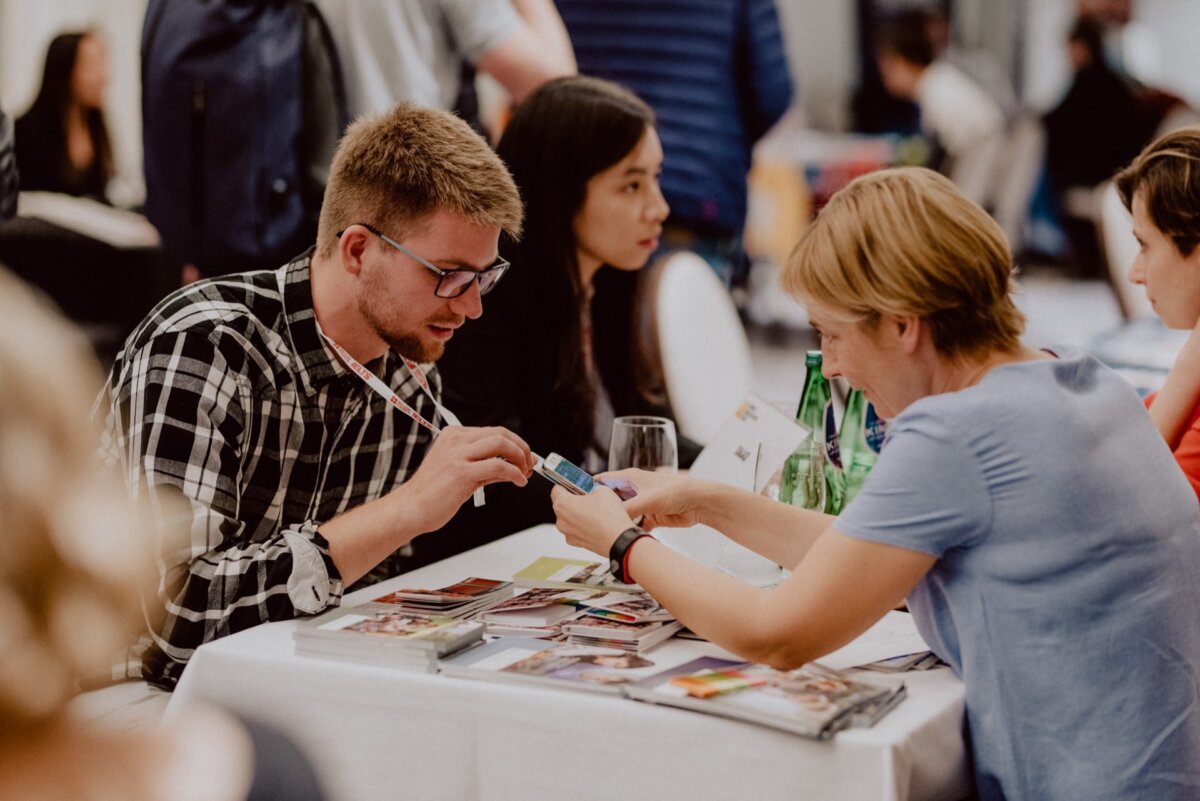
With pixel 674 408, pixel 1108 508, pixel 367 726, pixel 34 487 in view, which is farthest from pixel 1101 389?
pixel 674 408

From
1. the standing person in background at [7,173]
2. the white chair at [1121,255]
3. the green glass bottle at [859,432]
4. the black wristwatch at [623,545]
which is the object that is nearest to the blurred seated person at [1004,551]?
the black wristwatch at [623,545]

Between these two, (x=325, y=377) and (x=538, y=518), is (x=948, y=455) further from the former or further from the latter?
(x=538, y=518)

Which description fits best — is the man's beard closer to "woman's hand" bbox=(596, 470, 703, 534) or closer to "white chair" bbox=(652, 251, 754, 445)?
"woman's hand" bbox=(596, 470, 703, 534)

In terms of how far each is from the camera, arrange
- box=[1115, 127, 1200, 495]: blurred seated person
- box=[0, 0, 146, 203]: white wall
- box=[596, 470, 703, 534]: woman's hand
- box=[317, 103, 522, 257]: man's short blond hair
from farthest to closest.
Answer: box=[0, 0, 146, 203]: white wall < box=[1115, 127, 1200, 495]: blurred seated person < box=[317, 103, 522, 257]: man's short blond hair < box=[596, 470, 703, 534]: woman's hand

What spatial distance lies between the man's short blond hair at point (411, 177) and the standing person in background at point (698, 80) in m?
1.94

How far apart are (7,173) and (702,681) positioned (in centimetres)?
255

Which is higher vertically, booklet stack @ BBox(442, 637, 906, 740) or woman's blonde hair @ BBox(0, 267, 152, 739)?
woman's blonde hair @ BBox(0, 267, 152, 739)

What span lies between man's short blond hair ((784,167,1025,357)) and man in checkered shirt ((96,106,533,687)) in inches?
20.8

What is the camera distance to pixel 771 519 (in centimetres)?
179

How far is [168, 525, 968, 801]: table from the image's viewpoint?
130 cm

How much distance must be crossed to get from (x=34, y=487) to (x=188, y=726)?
0.55ft

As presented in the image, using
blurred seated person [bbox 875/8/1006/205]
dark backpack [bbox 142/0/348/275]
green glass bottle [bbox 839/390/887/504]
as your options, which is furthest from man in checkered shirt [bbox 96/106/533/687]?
blurred seated person [bbox 875/8/1006/205]

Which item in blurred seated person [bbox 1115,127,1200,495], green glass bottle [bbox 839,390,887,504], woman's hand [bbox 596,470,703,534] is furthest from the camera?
green glass bottle [bbox 839,390,887,504]

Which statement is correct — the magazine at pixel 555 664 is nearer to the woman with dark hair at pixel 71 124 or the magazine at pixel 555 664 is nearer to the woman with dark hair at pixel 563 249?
the woman with dark hair at pixel 563 249
